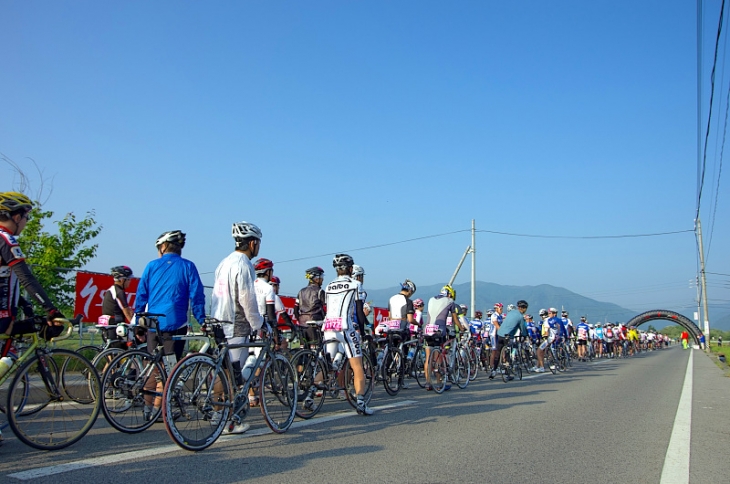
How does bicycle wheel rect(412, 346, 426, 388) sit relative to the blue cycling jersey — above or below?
below

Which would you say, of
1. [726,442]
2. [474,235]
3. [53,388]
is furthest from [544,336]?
[474,235]

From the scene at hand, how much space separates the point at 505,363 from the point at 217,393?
9.39 m

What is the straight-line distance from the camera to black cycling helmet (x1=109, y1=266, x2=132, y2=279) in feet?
26.0

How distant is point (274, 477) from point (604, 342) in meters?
33.8

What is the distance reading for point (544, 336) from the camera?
1738 cm

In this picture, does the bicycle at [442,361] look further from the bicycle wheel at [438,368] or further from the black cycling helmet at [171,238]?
the black cycling helmet at [171,238]

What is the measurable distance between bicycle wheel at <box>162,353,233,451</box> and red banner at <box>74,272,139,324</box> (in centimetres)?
811

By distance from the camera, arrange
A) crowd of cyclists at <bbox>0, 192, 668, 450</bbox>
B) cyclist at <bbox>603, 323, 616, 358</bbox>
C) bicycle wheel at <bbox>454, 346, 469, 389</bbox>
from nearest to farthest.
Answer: crowd of cyclists at <bbox>0, 192, 668, 450</bbox> → bicycle wheel at <bbox>454, 346, 469, 389</bbox> → cyclist at <bbox>603, 323, 616, 358</bbox>

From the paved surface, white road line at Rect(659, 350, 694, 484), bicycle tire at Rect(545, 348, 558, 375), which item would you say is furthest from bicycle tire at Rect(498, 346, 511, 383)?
the paved surface

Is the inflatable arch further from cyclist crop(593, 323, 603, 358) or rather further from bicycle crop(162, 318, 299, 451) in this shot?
bicycle crop(162, 318, 299, 451)

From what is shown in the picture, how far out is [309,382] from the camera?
6.76m

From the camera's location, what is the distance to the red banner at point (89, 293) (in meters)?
12.4

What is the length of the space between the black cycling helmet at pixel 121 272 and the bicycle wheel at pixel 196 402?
341cm

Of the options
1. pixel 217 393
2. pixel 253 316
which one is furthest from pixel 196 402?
pixel 253 316
